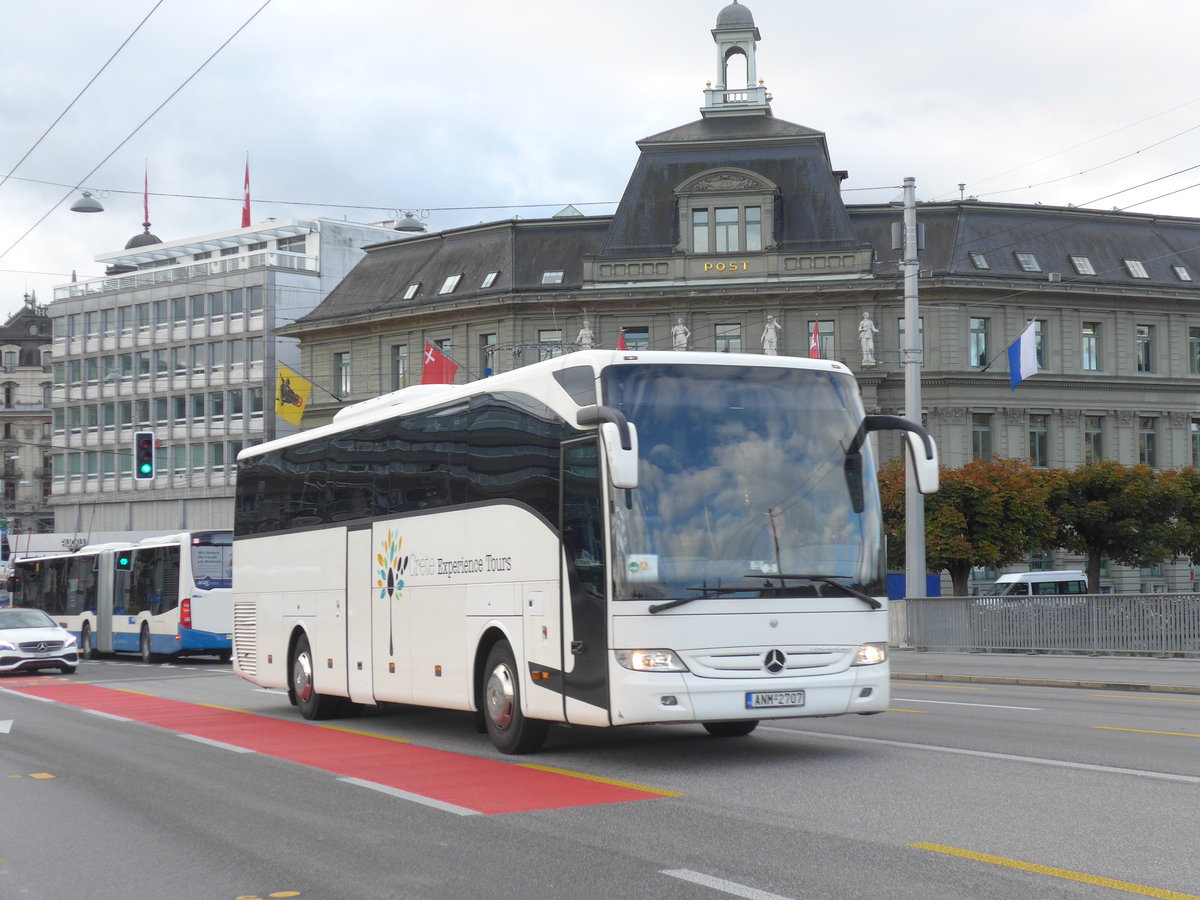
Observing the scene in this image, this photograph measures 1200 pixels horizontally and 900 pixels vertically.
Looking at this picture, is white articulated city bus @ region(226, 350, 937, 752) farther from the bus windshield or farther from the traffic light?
the traffic light

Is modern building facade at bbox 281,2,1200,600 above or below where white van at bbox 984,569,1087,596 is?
above

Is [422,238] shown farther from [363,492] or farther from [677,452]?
[677,452]

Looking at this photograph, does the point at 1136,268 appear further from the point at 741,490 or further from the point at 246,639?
the point at 741,490

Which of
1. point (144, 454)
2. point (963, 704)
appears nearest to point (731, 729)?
point (963, 704)

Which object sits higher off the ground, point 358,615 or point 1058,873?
point 358,615

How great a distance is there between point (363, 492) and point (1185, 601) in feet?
57.2

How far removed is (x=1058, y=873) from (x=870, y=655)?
4.89m

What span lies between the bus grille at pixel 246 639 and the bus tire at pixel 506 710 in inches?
281

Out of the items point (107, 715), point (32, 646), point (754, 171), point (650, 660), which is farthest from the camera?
point (754, 171)

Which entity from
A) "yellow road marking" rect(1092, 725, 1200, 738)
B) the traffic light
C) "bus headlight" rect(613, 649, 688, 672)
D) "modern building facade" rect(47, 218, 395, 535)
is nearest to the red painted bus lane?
"bus headlight" rect(613, 649, 688, 672)

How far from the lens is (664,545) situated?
460 inches

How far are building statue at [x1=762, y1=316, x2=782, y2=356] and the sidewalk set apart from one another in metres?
27.8

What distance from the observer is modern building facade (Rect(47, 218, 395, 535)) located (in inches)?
3300

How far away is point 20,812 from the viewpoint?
1077cm
